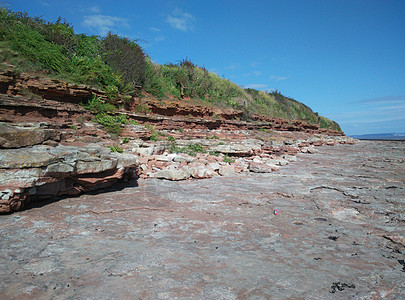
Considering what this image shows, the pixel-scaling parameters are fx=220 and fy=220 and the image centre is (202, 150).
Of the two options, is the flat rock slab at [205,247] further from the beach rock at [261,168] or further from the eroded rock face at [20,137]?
the beach rock at [261,168]


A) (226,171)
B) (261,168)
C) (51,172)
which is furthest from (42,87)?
(261,168)

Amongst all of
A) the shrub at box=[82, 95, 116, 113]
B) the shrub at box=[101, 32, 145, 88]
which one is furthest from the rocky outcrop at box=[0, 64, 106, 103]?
the shrub at box=[101, 32, 145, 88]

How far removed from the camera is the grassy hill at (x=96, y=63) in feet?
25.0

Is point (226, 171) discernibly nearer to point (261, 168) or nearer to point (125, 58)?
point (261, 168)

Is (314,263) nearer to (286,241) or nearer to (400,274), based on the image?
(286,241)

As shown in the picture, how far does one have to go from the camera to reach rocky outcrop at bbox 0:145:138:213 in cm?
301

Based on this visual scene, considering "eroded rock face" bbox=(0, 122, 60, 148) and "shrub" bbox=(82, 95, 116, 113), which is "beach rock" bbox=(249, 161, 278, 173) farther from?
"shrub" bbox=(82, 95, 116, 113)

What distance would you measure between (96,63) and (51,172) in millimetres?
7537

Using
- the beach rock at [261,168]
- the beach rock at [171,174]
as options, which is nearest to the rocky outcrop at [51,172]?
the beach rock at [171,174]

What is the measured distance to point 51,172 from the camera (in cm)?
340

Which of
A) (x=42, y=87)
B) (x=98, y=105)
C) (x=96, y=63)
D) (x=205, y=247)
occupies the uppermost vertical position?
(x=96, y=63)

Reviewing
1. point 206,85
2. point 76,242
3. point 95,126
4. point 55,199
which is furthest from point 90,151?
point 206,85

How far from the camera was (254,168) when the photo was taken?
7039 millimetres

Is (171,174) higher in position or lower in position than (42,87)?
lower
